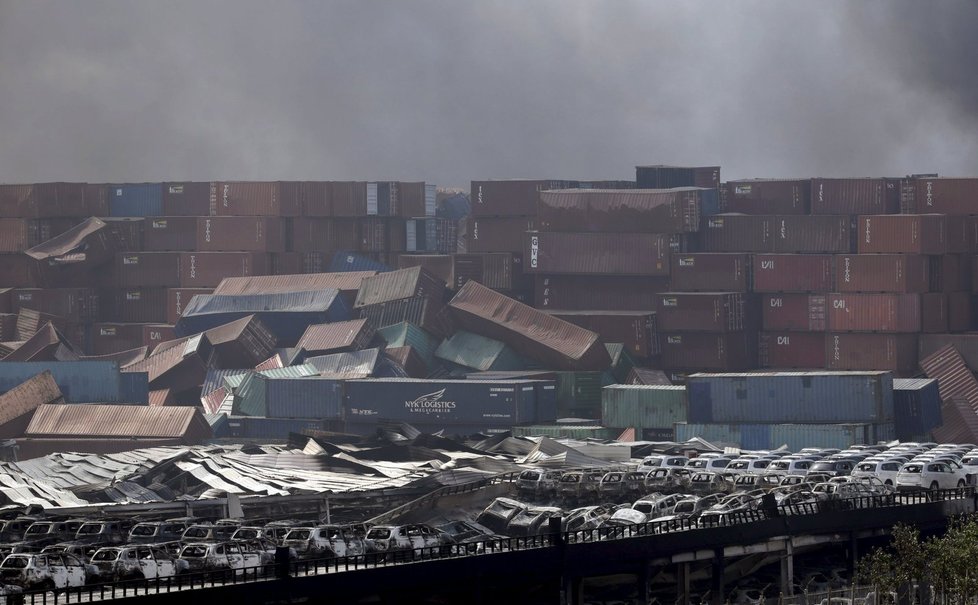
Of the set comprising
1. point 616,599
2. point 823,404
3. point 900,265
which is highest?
point 900,265

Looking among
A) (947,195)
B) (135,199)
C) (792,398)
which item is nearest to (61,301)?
(135,199)

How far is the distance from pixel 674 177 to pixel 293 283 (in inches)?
902

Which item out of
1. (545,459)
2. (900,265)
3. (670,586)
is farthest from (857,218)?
(670,586)

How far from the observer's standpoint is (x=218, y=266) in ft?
338

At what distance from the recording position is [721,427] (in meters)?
73.9

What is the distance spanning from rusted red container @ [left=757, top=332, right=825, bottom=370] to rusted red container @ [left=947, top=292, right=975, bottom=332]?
662 centimetres

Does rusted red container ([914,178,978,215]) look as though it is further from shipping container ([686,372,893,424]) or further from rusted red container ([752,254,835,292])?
shipping container ([686,372,893,424])

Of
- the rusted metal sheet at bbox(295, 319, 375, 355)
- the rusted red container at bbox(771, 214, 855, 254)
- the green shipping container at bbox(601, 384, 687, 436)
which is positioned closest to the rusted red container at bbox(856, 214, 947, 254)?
the rusted red container at bbox(771, 214, 855, 254)

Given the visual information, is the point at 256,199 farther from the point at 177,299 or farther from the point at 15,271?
the point at 15,271

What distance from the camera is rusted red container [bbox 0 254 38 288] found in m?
106

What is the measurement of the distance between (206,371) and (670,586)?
4728cm

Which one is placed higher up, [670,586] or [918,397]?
[918,397]

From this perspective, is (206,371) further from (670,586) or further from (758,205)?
(670,586)

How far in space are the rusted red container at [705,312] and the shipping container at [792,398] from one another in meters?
11.9
